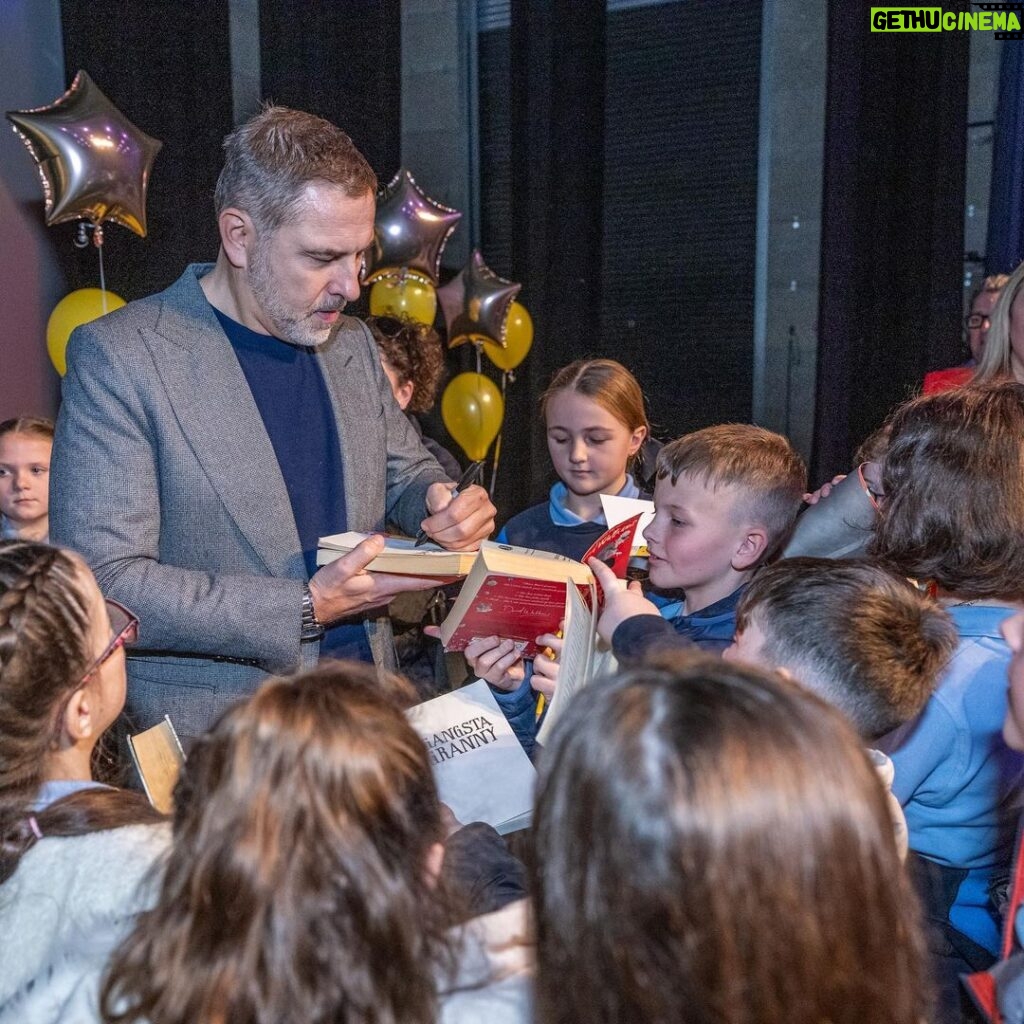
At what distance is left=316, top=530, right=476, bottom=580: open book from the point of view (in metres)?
1.64

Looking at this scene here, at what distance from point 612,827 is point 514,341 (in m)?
4.48

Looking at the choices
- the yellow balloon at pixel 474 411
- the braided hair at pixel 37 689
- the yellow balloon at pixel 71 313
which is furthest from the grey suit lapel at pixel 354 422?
the yellow balloon at pixel 474 411

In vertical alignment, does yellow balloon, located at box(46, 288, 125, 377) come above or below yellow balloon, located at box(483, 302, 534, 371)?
above

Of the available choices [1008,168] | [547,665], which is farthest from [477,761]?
[1008,168]

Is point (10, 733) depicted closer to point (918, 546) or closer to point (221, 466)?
point (221, 466)

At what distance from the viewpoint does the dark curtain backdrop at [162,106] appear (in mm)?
3691

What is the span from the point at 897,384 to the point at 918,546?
3.66 metres

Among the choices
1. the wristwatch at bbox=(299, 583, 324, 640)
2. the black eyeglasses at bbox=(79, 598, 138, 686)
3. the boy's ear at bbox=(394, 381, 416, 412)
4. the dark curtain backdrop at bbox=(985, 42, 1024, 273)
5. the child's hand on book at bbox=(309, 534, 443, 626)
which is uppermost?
the dark curtain backdrop at bbox=(985, 42, 1024, 273)

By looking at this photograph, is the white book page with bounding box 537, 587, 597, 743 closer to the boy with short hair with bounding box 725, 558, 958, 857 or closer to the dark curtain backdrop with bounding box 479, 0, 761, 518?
the boy with short hair with bounding box 725, 558, 958, 857

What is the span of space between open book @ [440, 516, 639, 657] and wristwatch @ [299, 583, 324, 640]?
8.6 inches

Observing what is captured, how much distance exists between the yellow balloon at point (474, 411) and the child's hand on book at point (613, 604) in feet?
11.5

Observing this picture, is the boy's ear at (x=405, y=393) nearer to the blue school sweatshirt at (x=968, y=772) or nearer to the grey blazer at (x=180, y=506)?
the grey blazer at (x=180, y=506)

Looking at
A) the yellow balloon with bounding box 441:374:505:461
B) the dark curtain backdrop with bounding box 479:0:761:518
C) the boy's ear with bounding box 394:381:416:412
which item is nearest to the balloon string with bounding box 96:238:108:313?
the boy's ear with bounding box 394:381:416:412

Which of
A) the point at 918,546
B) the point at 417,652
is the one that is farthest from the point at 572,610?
the point at 417,652
